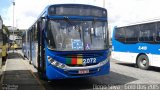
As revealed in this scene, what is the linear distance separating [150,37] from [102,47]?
6504 millimetres

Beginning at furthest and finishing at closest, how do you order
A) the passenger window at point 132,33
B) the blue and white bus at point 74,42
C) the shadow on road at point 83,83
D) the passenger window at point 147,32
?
the passenger window at point 132,33 < the passenger window at point 147,32 < the shadow on road at point 83,83 < the blue and white bus at point 74,42

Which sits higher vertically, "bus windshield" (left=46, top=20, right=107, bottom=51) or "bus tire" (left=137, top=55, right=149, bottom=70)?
"bus windshield" (left=46, top=20, right=107, bottom=51)

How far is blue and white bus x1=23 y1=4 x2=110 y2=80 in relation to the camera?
1054cm

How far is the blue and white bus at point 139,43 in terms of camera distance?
651 inches

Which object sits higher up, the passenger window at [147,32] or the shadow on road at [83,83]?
the passenger window at [147,32]

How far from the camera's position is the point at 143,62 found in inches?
710

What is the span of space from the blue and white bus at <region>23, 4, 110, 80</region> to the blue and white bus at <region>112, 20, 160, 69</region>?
237 inches

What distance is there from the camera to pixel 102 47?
1127 cm

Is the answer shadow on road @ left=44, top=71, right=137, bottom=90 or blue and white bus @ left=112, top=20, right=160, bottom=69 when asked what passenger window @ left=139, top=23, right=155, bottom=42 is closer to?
blue and white bus @ left=112, top=20, right=160, bottom=69

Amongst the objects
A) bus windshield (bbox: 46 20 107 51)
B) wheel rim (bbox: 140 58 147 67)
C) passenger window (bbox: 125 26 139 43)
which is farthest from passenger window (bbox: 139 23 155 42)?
bus windshield (bbox: 46 20 107 51)

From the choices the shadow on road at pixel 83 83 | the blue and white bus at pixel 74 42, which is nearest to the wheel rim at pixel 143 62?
the shadow on road at pixel 83 83

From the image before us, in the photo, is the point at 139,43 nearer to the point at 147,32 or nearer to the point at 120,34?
the point at 147,32

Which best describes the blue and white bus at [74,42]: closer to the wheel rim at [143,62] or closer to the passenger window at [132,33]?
the wheel rim at [143,62]

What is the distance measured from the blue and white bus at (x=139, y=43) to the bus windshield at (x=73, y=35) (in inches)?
246
